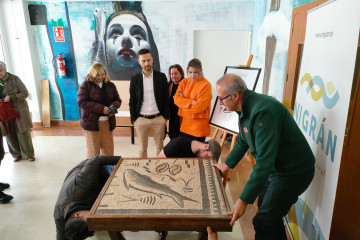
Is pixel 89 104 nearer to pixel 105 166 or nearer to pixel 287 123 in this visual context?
pixel 105 166

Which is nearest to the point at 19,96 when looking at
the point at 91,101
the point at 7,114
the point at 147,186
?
the point at 7,114

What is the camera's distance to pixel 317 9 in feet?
5.08

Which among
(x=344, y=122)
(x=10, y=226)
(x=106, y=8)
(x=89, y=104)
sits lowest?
(x=10, y=226)

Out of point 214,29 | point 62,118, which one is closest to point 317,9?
point 214,29

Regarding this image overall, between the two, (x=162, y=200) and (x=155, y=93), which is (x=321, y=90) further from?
(x=155, y=93)

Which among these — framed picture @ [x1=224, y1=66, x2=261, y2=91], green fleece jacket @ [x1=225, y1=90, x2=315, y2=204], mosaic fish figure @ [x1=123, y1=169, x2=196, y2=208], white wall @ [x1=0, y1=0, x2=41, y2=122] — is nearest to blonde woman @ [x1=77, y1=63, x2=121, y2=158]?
mosaic fish figure @ [x1=123, y1=169, x2=196, y2=208]

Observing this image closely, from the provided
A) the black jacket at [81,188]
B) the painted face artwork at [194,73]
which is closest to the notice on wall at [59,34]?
the painted face artwork at [194,73]

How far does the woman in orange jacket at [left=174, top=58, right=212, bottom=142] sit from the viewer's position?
2.58 m

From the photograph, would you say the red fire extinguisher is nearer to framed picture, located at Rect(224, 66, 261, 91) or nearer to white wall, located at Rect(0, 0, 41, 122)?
white wall, located at Rect(0, 0, 41, 122)

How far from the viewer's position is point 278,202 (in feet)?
4.89

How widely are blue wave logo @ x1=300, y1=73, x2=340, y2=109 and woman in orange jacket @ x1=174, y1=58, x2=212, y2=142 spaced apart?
104cm

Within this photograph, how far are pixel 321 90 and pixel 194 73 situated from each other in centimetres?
136

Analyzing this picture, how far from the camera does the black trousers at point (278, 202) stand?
4.74 feet

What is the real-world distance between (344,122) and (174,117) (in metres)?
2.09
